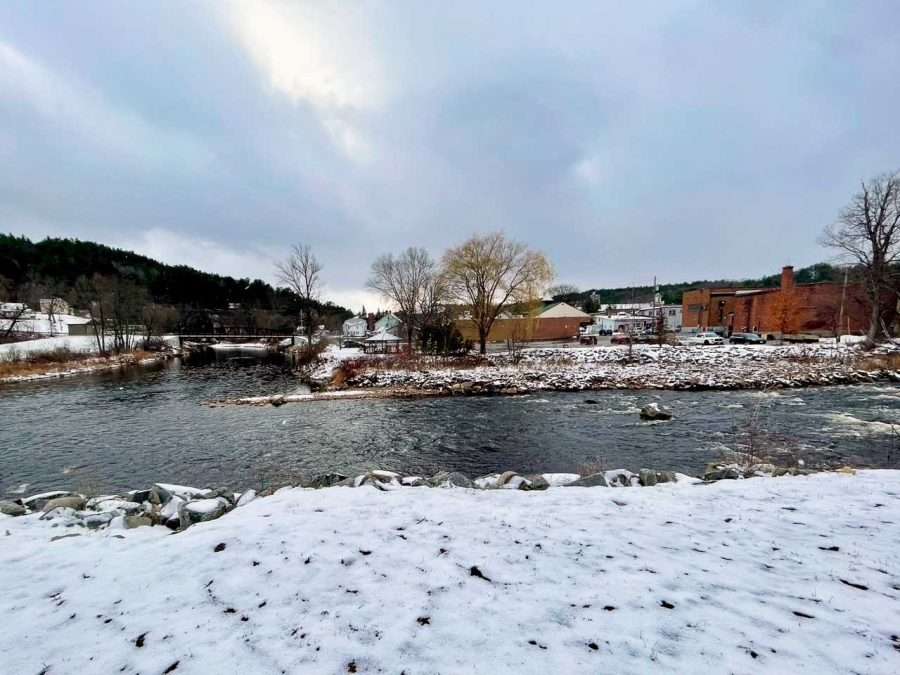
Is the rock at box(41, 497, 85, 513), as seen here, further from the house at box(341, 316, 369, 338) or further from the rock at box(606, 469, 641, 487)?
the house at box(341, 316, 369, 338)

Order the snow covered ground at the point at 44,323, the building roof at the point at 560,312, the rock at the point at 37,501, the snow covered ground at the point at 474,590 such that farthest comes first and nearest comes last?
the snow covered ground at the point at 44,323
the building roof at the point at 560,312
the rock at the point at 37,501
the snow covered ground at the point at 474,590

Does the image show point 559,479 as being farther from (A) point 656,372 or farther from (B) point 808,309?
(B) point 808,309

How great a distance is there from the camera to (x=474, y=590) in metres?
3.10

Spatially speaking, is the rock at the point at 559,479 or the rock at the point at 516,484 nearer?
the rock at the point at 516,484

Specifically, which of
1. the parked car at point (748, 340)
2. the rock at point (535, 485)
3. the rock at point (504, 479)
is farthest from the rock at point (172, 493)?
the parked car at point (748, 340)

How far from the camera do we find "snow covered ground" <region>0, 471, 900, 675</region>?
235 centimetres

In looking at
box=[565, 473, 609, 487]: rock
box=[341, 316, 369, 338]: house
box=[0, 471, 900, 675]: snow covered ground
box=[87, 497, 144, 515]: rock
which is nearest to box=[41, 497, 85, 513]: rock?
box=[87, 497, 144, 515]: rock

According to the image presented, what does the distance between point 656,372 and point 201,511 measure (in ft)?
74.1

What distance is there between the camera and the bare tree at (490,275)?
97.1 ft

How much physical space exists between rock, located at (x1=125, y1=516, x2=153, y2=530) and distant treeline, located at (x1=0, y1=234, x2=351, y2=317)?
75.5m

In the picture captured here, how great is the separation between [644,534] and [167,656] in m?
4.25

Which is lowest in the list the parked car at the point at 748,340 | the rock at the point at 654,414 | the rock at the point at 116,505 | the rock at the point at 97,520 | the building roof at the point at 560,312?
the rock at the point at 654,414

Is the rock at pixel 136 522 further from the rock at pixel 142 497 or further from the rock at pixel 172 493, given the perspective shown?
the rock at pixel 142 497

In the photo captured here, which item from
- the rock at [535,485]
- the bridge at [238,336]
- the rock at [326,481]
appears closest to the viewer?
the rock at [535,485]
